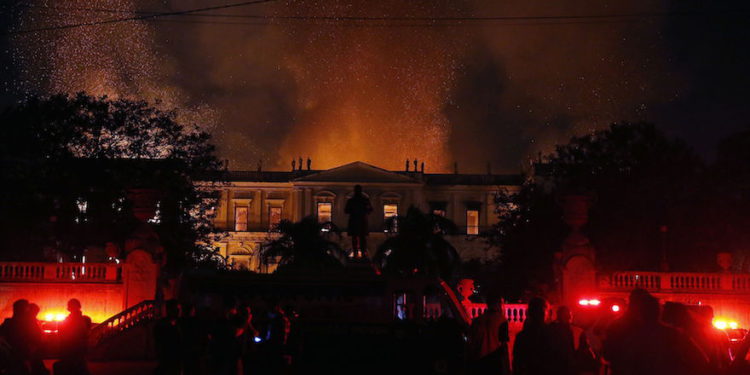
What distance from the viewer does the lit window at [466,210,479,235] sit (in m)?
82.4

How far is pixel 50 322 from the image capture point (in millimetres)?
19828

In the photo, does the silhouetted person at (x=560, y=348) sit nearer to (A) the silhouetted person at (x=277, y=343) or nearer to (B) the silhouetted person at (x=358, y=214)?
(A) the silhouetted person at (x=277, y=343)

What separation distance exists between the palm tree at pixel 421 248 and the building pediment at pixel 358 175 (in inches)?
1636

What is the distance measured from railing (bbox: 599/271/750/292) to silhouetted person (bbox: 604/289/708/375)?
1753 cm

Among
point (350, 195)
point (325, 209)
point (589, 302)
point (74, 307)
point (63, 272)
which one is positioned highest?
point (350, 195)

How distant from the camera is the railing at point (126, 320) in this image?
19.5m

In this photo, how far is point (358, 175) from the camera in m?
82.9

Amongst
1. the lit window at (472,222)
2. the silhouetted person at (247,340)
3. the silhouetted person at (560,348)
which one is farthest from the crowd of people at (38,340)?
the lit window at (472,222)

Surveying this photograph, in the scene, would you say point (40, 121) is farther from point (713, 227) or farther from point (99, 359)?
point (713, 227)

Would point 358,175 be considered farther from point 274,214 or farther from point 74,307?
point 74,307

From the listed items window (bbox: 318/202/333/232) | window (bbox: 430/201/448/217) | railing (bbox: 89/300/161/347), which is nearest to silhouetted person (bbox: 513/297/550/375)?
railing (bbox: 89/300/161/347)

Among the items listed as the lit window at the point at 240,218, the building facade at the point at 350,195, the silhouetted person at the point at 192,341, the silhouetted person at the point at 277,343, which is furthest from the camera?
the lit window at the point at 240,218

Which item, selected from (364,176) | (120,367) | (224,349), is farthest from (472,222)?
(224,349)

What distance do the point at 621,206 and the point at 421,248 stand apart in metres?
9.88
